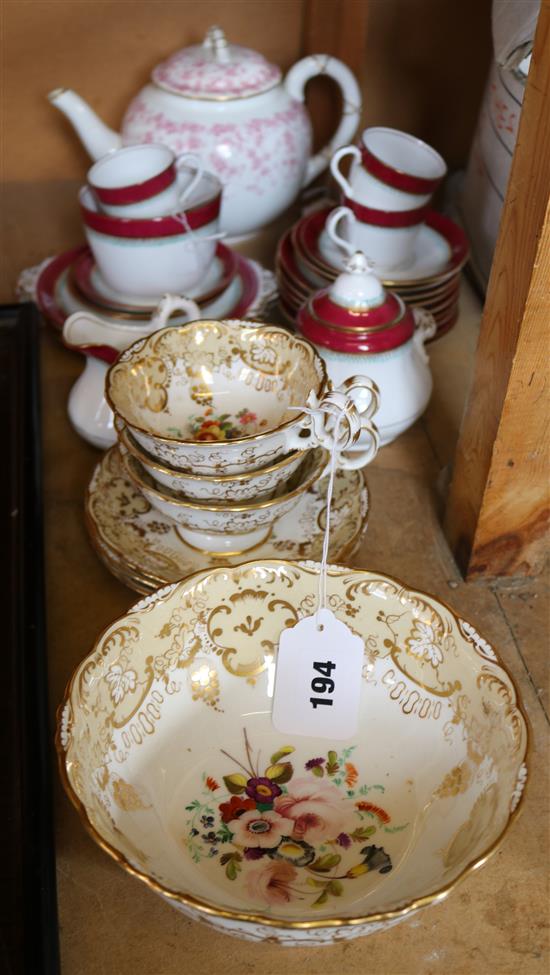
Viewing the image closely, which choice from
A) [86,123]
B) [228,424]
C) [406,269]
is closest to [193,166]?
[86,123]

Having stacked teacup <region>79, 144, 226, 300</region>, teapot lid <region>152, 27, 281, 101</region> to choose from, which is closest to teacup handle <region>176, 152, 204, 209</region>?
stacked teacup <region>79, 144, 226, 300</region>

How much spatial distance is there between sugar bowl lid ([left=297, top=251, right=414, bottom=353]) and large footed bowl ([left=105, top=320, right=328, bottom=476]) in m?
0.07

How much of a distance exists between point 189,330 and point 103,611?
27 cm

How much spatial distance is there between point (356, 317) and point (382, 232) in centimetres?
22

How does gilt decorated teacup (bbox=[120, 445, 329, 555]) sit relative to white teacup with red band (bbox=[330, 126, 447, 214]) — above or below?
below

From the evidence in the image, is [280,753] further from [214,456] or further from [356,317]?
[356,317]

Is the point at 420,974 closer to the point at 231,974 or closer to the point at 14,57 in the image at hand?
the point at 231,974

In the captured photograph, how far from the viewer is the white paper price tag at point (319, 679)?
0.67 m

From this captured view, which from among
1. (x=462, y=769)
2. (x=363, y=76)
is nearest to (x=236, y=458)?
(x=462, y=769)

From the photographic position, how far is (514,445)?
77 cm

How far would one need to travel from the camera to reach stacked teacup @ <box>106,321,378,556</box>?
735 millimetres

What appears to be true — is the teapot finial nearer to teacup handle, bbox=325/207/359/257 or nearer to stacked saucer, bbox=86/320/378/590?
teacup handle, bbox=325/207/359/257

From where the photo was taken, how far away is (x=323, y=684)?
0.68 meters

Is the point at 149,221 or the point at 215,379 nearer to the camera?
the point at 215,379
